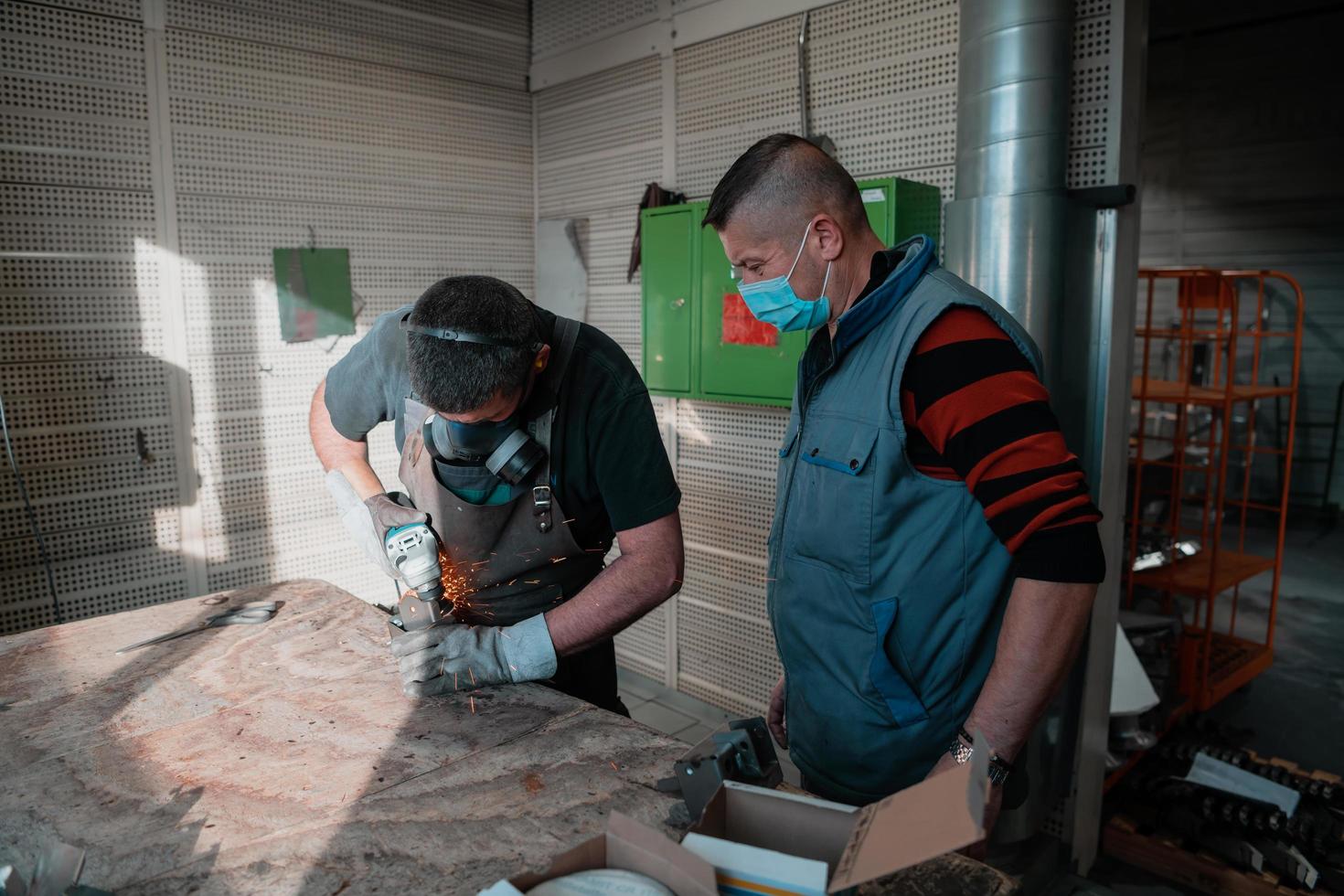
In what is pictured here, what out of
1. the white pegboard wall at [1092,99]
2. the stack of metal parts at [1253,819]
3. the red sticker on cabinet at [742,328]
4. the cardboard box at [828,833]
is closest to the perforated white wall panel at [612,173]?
the red sticker on cabinet at [742,328]

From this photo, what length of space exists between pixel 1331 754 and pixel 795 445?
396cm

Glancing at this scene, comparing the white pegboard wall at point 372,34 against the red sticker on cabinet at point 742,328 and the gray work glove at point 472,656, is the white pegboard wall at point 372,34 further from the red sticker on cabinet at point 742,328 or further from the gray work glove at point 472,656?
the gray work glove at point 472,656

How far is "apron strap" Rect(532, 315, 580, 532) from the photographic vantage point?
1.93m

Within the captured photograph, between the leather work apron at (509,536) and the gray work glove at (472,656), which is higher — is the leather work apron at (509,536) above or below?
above

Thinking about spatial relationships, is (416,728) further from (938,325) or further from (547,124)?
(547,124)

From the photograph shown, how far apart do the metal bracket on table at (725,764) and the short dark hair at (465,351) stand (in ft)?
2.59

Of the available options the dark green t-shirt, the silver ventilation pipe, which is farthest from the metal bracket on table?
the silver ventilation pipe

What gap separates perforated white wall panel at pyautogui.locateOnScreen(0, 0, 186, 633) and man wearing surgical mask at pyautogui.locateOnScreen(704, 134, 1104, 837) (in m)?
3.17

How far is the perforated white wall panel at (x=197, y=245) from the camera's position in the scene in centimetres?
354

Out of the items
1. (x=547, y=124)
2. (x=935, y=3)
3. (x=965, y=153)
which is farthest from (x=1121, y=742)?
(x=547, y=124)

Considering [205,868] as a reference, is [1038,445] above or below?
above

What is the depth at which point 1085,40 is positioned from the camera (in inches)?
107

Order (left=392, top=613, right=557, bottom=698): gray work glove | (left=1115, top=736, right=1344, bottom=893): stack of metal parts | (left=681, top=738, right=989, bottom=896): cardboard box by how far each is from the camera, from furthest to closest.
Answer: (left=1115, top=736, right=1344, bottom=893): stack of metal parts
(left=392, top=613, right=557, bottom=698): gray work glove
(left=681, top=738, right=989, bottom=896): cardboard box

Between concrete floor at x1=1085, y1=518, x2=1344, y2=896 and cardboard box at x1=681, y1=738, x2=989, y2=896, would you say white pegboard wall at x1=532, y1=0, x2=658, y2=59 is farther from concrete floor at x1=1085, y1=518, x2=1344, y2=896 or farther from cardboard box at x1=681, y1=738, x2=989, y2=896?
concrete floor at x1=1085, y1=518, x2=1344, y2=896
